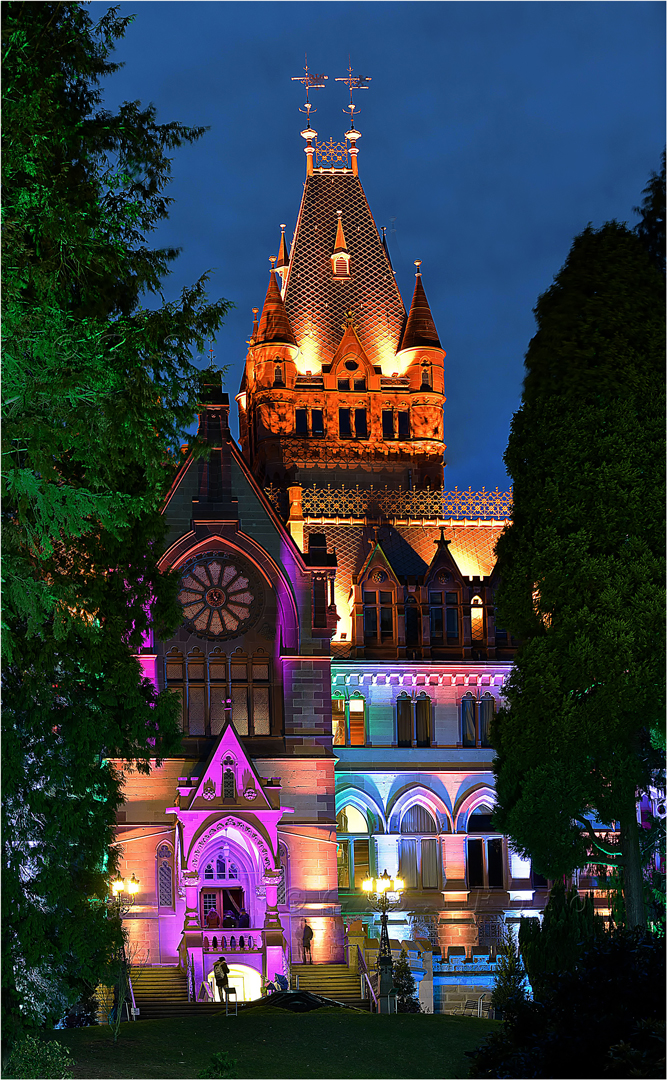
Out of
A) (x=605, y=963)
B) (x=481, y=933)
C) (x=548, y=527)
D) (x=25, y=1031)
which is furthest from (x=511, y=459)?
(x=481, y=933)

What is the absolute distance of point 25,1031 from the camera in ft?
→ 71.1

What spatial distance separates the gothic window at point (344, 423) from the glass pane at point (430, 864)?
16.6 m

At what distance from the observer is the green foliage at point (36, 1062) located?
20812mm

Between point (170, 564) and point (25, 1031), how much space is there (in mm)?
26466

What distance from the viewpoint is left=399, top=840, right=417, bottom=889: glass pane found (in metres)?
48.7

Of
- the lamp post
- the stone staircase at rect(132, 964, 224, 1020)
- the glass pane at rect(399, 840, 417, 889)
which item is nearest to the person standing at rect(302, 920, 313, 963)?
the lamp post

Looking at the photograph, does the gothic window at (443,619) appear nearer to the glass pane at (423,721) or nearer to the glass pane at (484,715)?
the glass pane at (423,721)

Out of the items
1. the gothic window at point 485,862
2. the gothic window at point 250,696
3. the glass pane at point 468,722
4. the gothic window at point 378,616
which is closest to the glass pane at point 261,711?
the gothic window at point 250,696

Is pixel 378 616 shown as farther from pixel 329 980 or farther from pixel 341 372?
pixel 329 980

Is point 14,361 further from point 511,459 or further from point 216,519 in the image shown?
point 216,519

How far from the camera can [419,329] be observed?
5797cm

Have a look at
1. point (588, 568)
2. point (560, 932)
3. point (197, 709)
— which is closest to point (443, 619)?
point (197, 709)

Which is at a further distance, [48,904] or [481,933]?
A: [481,933]

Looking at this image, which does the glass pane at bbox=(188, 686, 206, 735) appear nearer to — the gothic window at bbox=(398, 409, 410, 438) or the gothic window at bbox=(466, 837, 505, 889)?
the gothic window at bbox=(466, 837, 505, 889)
